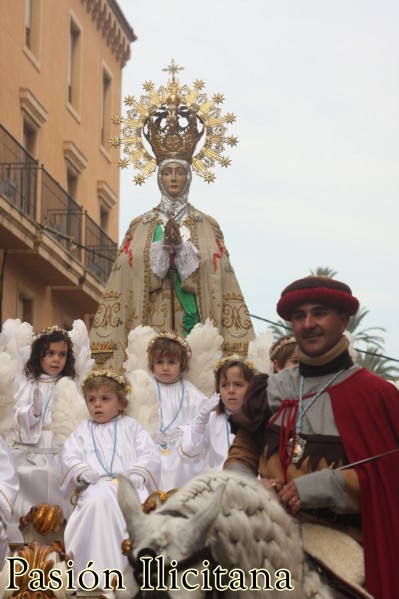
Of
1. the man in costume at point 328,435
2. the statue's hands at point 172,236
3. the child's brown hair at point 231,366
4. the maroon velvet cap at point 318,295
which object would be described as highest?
the statue's hands at point 172,236

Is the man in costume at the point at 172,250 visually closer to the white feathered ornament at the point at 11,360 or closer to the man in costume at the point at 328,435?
the white feathered ornament at the point at 11,360

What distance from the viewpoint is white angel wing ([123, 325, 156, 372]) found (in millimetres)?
12031

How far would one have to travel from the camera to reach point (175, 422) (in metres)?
11.6

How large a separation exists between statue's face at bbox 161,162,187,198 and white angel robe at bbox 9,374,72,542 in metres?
2.79

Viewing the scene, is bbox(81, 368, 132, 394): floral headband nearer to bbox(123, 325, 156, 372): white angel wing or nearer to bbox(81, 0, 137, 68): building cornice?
bbox(123, 325, 156, 372): white angel wing

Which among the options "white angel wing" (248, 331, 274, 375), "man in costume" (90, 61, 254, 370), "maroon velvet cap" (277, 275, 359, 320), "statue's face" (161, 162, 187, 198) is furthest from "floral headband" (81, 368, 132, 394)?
"maroon velvet cap" (277, 275, 359, 320)

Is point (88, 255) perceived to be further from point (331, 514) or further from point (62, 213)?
point (331, 514)

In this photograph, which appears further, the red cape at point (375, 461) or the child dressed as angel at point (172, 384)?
the child dressed as angel at point (172, 384)

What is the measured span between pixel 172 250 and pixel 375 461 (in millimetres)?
8416

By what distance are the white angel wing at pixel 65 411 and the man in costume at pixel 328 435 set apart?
4831mm

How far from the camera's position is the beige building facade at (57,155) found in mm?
27469

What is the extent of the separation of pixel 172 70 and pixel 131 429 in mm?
5627

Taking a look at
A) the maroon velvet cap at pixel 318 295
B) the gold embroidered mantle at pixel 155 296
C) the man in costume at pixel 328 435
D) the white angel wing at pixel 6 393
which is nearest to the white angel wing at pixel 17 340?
the gold embroidered mantle at pixel 155 296

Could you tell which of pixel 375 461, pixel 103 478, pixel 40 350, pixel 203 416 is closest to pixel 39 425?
pixel 40 350
